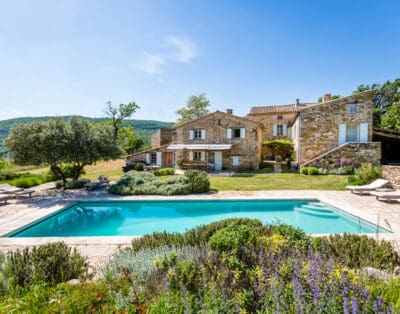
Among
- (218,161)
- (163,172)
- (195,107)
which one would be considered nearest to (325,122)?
(218,161)

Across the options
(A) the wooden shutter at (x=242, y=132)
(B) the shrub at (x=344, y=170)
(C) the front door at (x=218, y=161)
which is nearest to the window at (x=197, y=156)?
(C) the front door at (x=218, y=161)

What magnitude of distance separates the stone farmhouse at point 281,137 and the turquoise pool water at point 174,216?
12.1 meters

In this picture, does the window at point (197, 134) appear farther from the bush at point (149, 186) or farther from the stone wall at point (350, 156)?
the bush at point (149, 186)

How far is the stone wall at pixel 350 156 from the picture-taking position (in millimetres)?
19984

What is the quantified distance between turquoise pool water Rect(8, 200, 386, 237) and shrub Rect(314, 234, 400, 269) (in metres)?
3.08

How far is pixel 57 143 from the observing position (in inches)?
502

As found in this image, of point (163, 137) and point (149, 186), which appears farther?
point (163, 137)

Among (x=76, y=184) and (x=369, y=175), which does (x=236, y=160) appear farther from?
(x=76, y=184)

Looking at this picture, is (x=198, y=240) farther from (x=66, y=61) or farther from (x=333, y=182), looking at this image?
(x=333, y=182)

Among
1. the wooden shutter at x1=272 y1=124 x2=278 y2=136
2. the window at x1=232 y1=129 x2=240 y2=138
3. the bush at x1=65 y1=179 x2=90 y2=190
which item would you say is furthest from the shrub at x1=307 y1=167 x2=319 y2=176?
the bush at x1=65 y1=179 x2=90 y2=190

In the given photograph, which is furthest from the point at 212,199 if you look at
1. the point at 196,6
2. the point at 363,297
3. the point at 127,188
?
the point at 196,6

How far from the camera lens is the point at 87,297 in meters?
2.71

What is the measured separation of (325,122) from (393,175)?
916cm

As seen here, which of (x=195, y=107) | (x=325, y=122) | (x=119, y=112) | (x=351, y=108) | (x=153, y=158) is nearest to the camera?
(x=351, y=108)
